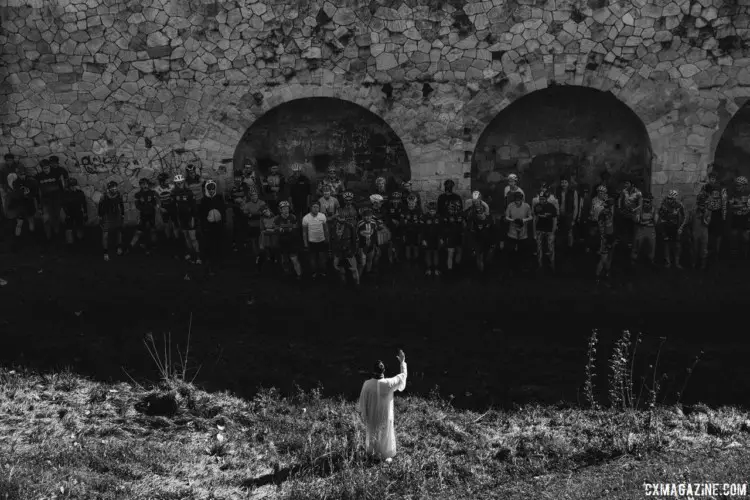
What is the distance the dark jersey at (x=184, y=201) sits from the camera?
13367 mm

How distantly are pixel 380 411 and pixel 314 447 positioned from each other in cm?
87

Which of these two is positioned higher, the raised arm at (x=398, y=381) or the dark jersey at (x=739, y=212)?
the dark jersey at (x=739, y=212)

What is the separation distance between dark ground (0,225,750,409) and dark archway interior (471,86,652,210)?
2583 millimetres

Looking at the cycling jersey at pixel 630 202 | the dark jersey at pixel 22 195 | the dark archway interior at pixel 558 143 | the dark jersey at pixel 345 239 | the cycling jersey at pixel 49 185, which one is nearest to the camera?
the dark jersey at pixel 345 239

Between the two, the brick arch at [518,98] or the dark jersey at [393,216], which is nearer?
the dark jersey at [393,216]

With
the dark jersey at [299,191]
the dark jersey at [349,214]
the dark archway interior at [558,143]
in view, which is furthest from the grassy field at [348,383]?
the dark archway interior at [558,143]

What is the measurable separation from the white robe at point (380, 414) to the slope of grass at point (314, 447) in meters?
0.21

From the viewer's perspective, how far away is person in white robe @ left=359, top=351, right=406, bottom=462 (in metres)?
8.43

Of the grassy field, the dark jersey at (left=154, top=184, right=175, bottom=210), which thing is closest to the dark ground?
the grassy field

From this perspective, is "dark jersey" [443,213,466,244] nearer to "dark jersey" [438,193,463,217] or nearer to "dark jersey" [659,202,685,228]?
"dark jersey" [438,193,463,217]

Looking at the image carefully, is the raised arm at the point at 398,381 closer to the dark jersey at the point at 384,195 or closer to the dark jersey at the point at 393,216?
the dark jersey at the point at 393,216

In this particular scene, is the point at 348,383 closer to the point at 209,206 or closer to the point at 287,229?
the point at 287,229

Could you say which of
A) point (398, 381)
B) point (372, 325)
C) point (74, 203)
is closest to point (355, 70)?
point (372, 325)

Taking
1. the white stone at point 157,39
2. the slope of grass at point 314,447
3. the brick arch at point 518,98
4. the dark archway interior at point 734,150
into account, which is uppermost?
the white stone at point 157,39
